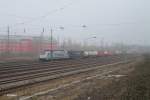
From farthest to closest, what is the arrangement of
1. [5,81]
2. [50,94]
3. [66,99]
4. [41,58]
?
1. [41,58]
2. [5,81]
3. [50,94]
4. [66,99]

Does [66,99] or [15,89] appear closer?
[66,99]

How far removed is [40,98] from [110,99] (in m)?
4.71

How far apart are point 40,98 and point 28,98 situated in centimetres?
62

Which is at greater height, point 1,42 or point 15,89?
point 1,42

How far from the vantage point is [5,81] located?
19.6 meters

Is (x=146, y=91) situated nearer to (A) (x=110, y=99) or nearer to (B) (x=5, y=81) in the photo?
(A) (x=110, y=99)

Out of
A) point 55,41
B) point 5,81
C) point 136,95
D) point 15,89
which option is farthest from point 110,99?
point 55,41

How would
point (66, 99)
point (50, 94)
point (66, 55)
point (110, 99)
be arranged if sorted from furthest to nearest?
point (66, 55), point (50, 94), point (66, 99), point (110, 99)

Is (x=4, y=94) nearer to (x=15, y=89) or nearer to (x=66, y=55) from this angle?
(x=15, y=89)

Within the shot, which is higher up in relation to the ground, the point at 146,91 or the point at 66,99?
the point at 146,91

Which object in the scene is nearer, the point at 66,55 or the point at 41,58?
the point at 41,58

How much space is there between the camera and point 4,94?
50.0 feet

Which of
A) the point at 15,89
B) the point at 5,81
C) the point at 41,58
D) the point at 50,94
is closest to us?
the point at 50,94

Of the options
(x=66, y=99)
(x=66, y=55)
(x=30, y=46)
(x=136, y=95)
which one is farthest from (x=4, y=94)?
(x=30, y=46)
